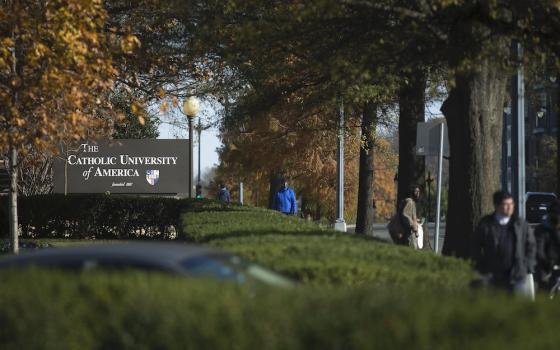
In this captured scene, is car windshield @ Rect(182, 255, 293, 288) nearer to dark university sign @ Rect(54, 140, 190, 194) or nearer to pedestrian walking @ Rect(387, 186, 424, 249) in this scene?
pedestrian walking @ Rect(387, 186, 424, 249)

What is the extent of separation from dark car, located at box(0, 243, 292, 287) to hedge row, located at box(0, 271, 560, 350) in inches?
12.7

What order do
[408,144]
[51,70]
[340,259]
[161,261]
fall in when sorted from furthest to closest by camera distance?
[408,144] < [51,70] < [340,259] < [161,261]

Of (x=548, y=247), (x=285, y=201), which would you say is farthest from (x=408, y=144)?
(x=548, y=247)

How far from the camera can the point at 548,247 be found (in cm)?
1470

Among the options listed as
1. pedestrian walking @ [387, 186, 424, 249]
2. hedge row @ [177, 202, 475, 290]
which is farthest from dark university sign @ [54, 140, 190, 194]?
hedge row @ [177, 202, 475, 290]

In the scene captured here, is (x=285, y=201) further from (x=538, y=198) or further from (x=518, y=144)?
(x=538, y=198)

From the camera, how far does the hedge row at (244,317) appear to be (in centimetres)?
596

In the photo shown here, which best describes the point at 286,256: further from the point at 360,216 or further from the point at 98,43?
the point at 360,216

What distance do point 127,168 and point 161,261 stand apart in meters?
29.3

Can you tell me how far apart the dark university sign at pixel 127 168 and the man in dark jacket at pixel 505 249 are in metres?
24.3

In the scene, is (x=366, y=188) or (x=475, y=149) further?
(x=366, y=188)

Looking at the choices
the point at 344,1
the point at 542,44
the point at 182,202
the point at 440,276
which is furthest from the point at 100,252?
the point at 182,202

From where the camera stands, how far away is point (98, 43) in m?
20.0

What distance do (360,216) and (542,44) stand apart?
1959cm
